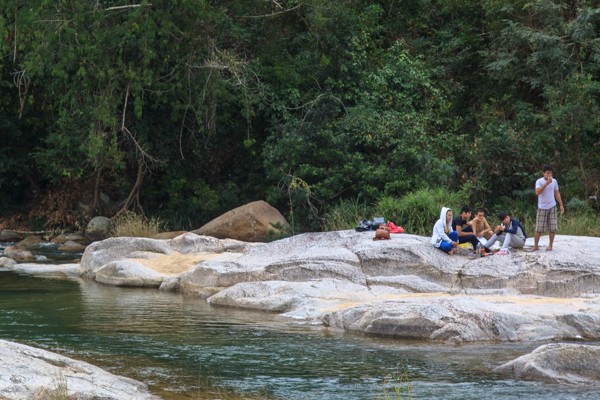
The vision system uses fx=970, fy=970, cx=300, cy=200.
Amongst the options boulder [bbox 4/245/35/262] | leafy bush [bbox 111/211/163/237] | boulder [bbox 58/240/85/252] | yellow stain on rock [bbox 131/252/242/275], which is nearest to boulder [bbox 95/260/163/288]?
yellow stain on rock [bbox 131/252/242/275]

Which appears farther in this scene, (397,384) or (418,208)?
(418,208)

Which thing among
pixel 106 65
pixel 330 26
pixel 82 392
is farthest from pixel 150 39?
pixel 82 392

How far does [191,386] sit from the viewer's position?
10.5m

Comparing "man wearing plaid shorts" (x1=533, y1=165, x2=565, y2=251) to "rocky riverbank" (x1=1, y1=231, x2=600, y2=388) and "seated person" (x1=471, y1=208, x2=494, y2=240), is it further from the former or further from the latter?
"seated person" (x1=471, y1=208, x2=494, y2=240)

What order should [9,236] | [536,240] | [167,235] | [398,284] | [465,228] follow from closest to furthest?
1. [398,284]
2. [536,240]
3. [465,228]
4. [167,235]
5. [9,236]

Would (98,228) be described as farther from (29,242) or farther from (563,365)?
(563,365)

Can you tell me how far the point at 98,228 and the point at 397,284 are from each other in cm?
1363

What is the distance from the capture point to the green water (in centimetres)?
1022

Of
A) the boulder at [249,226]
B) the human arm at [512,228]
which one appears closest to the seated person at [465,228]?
the human arm at [512,228]

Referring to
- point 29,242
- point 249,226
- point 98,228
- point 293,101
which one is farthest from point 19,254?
point 293,101

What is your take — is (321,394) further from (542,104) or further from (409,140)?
(542,104)

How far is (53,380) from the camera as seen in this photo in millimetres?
8695

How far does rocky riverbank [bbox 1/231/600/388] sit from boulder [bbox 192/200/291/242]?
4.17 m

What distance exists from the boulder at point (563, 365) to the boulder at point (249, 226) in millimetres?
13749
